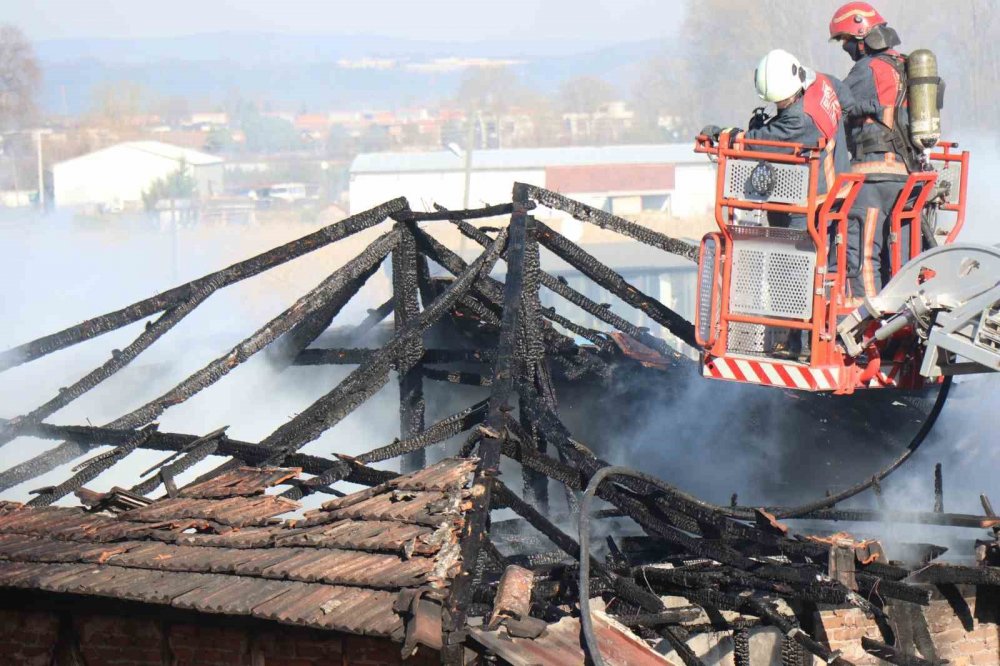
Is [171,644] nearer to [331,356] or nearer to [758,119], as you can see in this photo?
[331,356]

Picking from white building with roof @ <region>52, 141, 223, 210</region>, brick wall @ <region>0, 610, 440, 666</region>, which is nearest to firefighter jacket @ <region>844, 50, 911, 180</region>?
brick wall @ <region>0, 610, 440, 666</region>

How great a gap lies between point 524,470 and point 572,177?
2293 inches

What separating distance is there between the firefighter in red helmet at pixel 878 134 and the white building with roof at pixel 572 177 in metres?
49.7

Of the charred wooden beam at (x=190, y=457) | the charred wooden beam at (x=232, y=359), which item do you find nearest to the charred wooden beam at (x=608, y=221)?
the charred wooden beam at (x=232, y=359)

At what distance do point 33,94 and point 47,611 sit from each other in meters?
58.1

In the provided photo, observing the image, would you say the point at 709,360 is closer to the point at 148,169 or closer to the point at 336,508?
the point at 336,508

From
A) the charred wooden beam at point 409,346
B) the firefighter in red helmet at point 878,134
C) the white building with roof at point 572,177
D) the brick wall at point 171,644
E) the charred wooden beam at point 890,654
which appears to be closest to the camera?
the brick wall at point 171,644

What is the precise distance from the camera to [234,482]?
849cm

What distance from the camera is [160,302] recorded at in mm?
10039

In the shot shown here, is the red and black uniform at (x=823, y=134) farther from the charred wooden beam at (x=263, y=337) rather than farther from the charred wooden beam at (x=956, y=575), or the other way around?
the charred wooden beam at (x=263, y=337)

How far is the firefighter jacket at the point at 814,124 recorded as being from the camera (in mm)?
9203

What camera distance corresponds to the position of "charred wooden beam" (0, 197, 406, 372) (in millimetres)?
9867

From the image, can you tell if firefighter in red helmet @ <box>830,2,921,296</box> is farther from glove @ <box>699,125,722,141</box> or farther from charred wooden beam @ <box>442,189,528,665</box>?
charred wooden beam @ <box>442,189,528,665</box>

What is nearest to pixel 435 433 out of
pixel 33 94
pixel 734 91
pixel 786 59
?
pixel 786 59
